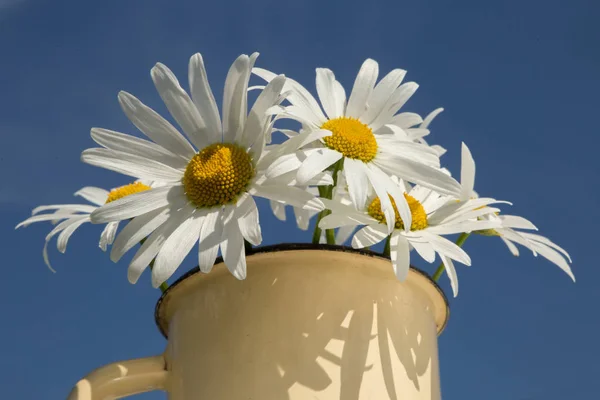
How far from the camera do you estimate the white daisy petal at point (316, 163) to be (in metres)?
0.38

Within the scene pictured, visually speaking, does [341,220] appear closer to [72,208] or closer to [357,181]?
[357,181]

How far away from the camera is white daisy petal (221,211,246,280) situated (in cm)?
38

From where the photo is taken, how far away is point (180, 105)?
1.43 feet

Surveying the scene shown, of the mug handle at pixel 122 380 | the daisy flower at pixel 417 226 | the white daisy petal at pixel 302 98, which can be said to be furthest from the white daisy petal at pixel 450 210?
the mug handle at pixel 122 380

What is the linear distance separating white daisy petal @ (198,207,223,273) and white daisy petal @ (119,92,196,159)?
64 millimetres

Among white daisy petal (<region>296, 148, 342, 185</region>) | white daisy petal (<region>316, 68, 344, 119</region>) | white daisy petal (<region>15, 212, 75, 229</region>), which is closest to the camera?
white daisy petal (<region>296, 148, 342, 185</region>)

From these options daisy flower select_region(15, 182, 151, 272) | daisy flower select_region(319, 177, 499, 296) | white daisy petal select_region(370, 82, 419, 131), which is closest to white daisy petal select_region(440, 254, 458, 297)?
daisy flower select_region(319, 177, 499, 296)

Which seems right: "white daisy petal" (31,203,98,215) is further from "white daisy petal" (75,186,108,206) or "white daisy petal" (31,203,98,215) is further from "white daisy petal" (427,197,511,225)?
"white daisy petal" (427,197,511,225)

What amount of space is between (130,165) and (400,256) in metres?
0.18

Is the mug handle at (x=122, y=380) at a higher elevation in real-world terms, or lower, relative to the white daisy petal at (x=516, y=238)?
lower

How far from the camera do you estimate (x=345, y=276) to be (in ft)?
1.37

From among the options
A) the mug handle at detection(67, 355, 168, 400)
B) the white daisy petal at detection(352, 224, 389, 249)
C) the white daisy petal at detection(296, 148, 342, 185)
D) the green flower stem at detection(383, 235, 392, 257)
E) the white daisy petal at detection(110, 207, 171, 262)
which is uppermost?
the white daisy petal at detection(296, 148, 342, 185)

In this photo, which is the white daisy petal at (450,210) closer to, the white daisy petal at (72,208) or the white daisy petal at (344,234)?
the white daisy petal at (344,234)

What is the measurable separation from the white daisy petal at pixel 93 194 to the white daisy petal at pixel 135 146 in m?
0.19
